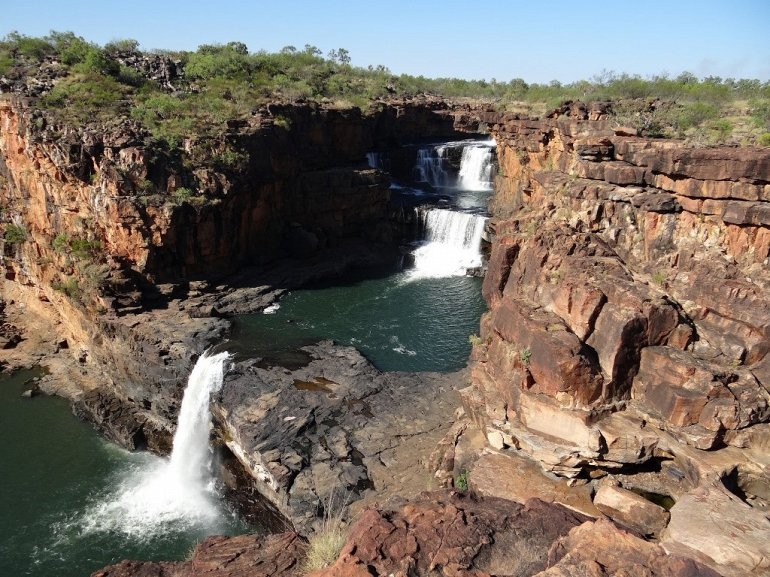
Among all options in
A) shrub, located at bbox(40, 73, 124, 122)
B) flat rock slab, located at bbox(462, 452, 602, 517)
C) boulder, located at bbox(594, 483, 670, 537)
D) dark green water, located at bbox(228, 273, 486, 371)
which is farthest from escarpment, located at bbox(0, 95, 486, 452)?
boulder, located at bbox(594, 483, 670, 537)

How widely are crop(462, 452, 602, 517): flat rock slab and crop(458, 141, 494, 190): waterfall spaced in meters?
37.3

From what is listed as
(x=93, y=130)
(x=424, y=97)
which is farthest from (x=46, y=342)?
(x=424, y=97)

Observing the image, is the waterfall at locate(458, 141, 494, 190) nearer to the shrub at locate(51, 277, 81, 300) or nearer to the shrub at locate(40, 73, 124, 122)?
the shrub at locate(40, 73, 124, 122)

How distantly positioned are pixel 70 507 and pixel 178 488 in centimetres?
353

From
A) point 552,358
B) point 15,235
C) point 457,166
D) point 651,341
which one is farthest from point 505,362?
point 457,166

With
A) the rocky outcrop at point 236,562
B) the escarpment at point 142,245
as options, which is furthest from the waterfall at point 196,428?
the rocky outcrop at point 236,562

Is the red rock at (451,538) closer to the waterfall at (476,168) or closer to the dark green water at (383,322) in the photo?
the dark green water at (383,322)

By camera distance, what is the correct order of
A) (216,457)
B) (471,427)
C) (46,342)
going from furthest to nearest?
(46,342)
(216,457)
(471,427)

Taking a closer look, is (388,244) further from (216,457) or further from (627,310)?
(627,310)

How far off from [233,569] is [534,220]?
13.9 metres

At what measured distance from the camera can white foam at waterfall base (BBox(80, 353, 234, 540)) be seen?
18.2m

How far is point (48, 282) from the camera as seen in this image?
29812 mm

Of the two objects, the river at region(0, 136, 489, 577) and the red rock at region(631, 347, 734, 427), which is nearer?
the red rock at region(631, 347, 734, 427)

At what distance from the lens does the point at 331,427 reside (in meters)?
19.6
